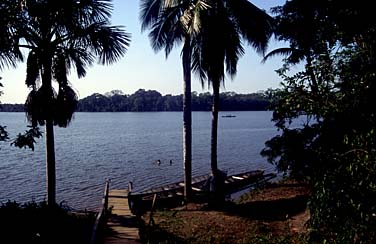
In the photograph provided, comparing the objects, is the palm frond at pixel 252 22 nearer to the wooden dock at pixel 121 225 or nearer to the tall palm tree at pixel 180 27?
the tall palm tree at pixel 180 27

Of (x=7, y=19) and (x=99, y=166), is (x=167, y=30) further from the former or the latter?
(x=99, y=166)

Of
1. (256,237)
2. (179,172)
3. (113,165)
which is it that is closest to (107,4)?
(256,237)

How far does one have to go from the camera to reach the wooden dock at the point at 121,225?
1188 centimetres

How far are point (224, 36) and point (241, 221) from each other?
740cm

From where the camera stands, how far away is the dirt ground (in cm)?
1191

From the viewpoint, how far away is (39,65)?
12.4 m

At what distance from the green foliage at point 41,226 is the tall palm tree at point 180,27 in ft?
22.8

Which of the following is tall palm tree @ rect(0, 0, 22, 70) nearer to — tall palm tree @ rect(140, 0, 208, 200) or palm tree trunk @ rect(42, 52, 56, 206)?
palm tree trunk @ rect(42, 52, 56, 206)

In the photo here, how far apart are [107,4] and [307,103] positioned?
883 cm

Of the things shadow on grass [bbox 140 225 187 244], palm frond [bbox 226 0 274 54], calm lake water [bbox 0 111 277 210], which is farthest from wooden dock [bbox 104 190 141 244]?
palm frond [bbox 226 0 274 54]

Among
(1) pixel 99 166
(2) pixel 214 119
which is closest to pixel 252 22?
(2) pixel 214 119

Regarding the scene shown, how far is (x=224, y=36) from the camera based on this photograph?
16547mm

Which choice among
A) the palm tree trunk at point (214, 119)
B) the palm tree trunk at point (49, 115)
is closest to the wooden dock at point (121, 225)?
the palm tree trunk at point (49, 115)

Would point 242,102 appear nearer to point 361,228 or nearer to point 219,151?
point 219,151
